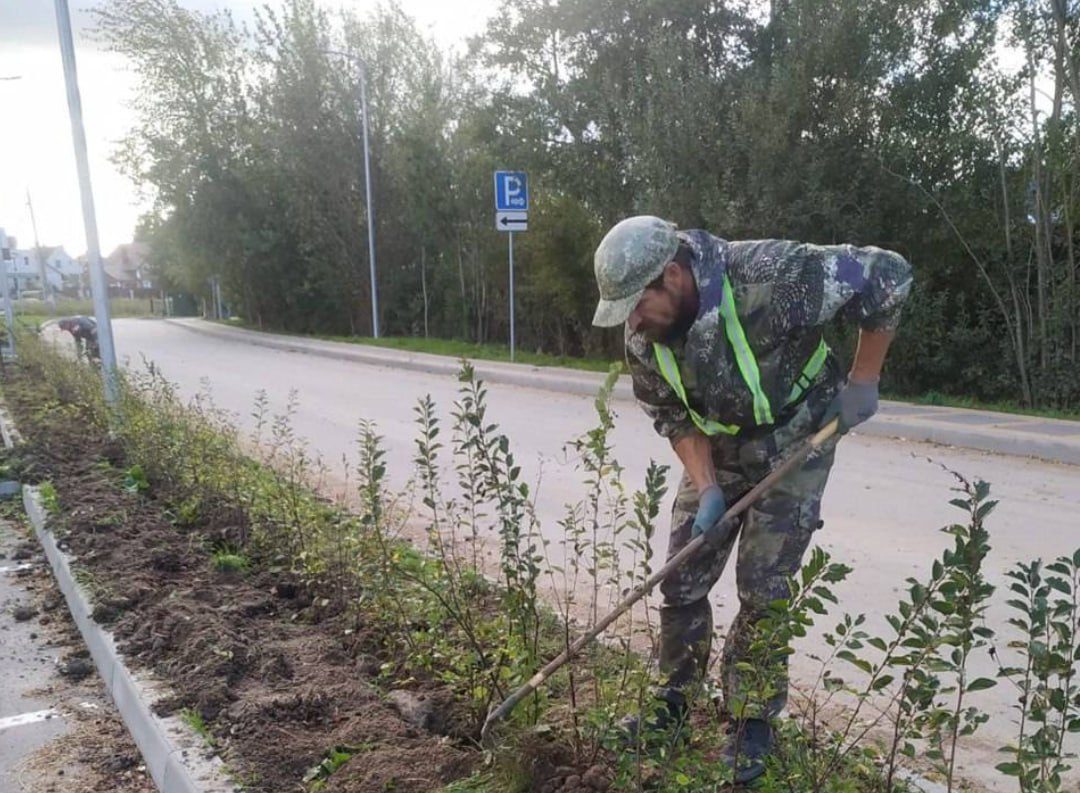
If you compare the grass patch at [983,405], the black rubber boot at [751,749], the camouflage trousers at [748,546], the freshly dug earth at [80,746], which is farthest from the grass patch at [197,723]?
the grass patch at [983,405]

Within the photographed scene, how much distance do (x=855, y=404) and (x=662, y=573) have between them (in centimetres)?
75

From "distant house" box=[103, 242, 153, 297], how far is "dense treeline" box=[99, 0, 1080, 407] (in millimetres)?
56058

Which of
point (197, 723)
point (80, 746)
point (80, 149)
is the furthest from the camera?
point (80, 149)

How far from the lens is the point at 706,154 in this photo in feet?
38.4

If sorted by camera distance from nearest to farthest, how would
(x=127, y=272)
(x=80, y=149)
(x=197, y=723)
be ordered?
(x=197, y=723) < (x=80, y=149) < (x=127, y=272)

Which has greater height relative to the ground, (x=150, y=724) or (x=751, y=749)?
(x=751, y=749)

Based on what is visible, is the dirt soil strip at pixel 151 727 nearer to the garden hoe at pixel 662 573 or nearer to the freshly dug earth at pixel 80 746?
the freshly dug earth at pixel 80 746

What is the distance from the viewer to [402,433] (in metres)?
9.08

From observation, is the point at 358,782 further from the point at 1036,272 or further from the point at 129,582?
the point at 1036,272

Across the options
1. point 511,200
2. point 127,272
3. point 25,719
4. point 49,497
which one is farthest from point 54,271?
point 25,719

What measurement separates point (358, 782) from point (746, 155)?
10.4m

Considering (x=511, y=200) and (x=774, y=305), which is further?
(x=511, y=200)

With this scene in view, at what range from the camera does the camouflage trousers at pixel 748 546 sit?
2568 mm

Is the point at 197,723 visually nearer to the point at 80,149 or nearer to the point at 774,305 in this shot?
the point at 774,305
